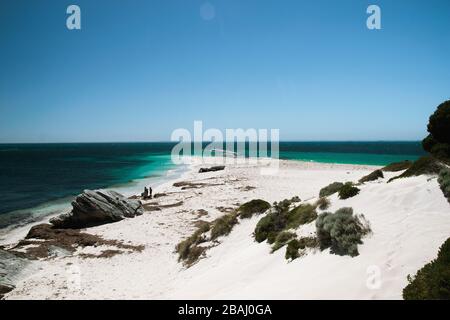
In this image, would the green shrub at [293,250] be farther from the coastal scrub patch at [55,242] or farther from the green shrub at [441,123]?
the green shrub at [441,123]

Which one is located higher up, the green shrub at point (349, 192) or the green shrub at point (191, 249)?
the green shrub at point (349, 192)

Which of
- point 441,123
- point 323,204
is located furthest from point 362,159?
point 323,204

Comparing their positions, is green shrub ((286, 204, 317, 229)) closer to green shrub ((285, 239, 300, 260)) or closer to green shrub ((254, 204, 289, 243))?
green shrub ((254, 204, 289, 243))

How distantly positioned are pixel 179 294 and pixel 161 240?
8943mm

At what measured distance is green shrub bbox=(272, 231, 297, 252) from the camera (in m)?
10.2

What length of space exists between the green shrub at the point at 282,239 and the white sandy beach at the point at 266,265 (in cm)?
42

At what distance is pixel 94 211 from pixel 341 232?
19.4 metres

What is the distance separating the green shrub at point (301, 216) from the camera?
1131 cm

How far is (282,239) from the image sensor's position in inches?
409

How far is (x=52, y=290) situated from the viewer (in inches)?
452

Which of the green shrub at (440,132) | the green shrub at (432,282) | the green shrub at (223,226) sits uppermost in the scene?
the green shrub at (440,132)

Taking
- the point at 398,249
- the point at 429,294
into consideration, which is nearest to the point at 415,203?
the point at 398,249

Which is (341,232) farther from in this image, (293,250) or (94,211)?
(94,211)

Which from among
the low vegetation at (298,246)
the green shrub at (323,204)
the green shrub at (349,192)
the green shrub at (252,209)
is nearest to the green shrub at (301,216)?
the green shrub at (323,204)
